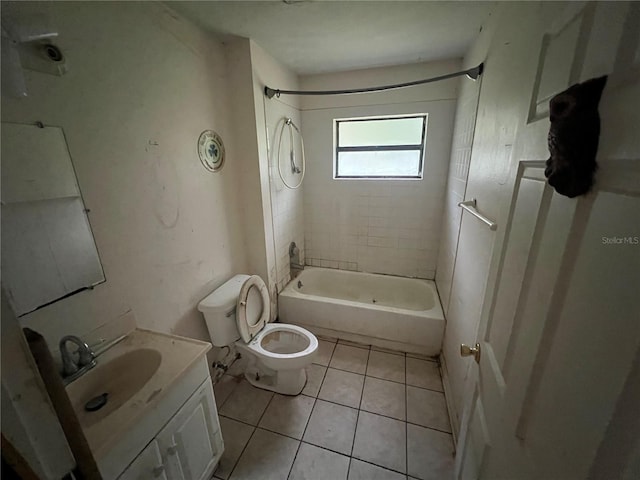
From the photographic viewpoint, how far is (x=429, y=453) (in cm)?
141

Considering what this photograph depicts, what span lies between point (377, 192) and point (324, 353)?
166cm

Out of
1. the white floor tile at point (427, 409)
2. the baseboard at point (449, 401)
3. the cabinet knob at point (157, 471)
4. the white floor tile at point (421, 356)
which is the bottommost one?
the white floor tile at point (427, 409)

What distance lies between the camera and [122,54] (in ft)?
3.70

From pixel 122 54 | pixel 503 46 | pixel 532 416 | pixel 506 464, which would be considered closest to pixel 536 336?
pixel 532 416

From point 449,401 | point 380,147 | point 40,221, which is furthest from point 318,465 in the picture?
point 380,147

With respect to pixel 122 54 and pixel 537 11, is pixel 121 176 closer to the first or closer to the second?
pixel 122 54

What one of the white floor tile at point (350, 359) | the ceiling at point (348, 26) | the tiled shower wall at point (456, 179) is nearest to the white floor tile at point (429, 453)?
the white floor tile at point (350, 359)

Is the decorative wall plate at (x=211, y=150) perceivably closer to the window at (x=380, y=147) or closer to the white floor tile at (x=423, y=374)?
the window at (x=380, y=147)

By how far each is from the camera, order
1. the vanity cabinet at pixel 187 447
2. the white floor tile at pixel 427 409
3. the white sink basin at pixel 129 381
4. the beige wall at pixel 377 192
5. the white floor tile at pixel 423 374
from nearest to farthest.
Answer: the white sink basin at pixel 129 381, the vanity cabinet at pixel 187 447, the white floor tile at pixel 427 409, the white floor tile at pixel 423 374, the beige wall at pixel 377 192

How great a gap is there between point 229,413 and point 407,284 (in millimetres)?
1970

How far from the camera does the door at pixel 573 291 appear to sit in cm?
32

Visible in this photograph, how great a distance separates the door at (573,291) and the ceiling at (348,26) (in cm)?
99

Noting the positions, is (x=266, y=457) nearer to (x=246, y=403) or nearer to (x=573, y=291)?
(x=246, y=403)

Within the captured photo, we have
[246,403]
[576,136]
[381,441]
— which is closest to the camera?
[576,136]
